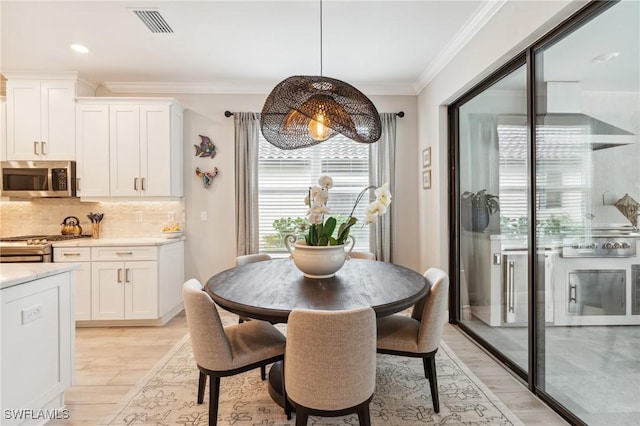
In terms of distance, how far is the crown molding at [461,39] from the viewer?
241 centimetres

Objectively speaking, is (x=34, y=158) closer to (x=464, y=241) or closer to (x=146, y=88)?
(x=146, y=88)

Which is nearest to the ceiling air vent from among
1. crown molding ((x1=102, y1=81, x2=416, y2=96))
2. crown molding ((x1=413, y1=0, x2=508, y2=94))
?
crown molding ((x1=102, y1=81, x2=416, y2=96))

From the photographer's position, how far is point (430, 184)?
149 inches

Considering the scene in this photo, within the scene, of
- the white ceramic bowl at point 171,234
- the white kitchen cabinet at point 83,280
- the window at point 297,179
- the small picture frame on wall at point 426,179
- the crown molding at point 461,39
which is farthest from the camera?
the window at point 297,179

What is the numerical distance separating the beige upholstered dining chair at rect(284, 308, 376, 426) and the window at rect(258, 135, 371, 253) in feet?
9.20

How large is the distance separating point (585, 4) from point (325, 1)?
63.4 inches

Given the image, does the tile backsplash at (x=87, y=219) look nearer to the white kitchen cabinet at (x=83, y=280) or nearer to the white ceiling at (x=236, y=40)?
the white kitchen cabinet at (x=83, y=280)

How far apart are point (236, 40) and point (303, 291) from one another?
8.01 feet

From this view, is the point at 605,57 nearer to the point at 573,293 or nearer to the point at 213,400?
the point at 573,293

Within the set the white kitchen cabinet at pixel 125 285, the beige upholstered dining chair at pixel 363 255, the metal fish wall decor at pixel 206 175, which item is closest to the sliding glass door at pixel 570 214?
the beige upholstered dining chair at pixel 363 255

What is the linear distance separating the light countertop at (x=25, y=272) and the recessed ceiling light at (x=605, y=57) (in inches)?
125

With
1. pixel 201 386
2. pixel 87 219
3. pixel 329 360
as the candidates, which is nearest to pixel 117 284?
pixel 87 219

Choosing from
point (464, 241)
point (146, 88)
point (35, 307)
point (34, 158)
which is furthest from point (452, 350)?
point (34, 158)

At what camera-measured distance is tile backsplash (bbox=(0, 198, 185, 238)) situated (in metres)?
3.93
